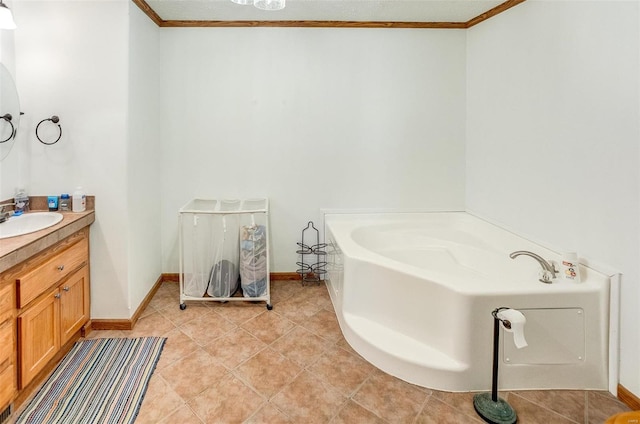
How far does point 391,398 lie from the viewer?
1.75 metres

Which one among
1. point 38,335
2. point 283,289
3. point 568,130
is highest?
point 568,130

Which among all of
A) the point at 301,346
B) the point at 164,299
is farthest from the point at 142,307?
the point at 301,346

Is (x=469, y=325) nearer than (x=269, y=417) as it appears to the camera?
No

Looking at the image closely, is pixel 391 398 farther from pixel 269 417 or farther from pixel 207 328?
pixel 207 328

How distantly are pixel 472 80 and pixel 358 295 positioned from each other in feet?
7.90

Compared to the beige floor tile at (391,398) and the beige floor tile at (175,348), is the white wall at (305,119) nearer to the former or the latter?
the beige floor tile at (175,348)

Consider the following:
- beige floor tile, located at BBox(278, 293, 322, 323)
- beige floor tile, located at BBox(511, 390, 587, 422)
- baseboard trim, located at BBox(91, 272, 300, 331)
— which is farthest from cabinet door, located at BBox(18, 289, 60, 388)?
beige floor tile, located at BBox(511, 390, 587, 422)

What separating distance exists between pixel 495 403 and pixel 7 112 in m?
3.34

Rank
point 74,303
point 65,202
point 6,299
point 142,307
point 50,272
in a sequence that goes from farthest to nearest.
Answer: point 142,307, point 65,202, point 74,303, point 50,272, point 6,299

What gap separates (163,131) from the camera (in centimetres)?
312

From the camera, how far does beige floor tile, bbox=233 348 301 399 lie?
6.05 ft

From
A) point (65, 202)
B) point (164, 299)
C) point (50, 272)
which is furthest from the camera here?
point (164, 299)

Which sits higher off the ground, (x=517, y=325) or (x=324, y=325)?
(x=517, y=325)

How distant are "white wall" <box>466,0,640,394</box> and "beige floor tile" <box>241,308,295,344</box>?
1.98 meters
